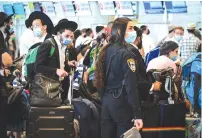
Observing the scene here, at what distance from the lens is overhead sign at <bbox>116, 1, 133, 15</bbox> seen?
45.4 ft

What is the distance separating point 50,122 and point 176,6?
7.72 metres

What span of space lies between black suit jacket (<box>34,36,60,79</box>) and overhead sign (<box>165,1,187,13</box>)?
738 cm

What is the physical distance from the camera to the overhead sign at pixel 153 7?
13.1m

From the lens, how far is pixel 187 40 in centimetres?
841

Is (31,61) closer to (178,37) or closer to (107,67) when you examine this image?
(107,67)

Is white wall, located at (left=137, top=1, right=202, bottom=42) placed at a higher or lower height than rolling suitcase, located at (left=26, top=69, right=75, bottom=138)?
higher

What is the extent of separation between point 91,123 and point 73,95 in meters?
0.89

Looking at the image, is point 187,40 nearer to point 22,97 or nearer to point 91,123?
point 91,123

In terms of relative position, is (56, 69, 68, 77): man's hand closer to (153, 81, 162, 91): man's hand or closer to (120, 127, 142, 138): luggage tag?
(153, 81, 162, 91): man's hand

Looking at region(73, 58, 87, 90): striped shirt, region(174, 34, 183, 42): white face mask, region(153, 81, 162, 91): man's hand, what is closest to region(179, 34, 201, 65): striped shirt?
region(174, 34, 183, 42): white face mask

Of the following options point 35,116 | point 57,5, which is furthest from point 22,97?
point 57,5

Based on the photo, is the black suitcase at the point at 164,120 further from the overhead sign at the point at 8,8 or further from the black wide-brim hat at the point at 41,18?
the overhead sign at the point at 8,8

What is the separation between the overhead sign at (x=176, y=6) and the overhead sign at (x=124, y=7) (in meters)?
1.22

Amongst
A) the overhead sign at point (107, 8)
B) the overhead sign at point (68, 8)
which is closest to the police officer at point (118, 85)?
the overhead sign at point (107, 8)
